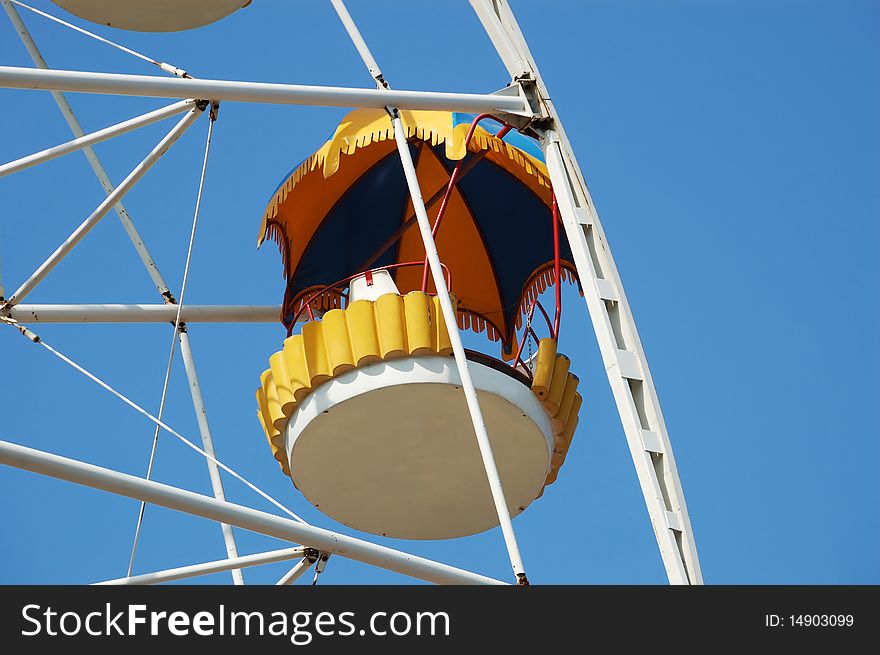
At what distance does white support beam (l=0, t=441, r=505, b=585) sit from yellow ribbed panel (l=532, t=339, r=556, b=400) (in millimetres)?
2940

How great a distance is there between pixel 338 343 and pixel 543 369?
1906 millimetres

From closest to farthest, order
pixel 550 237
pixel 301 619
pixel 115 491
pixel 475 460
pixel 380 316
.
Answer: pixel 301 619 < pixel 115 491 < pixel 380 316 < pixel 475 460 < pixel 550 237

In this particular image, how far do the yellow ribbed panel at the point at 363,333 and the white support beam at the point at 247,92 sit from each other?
1.72m

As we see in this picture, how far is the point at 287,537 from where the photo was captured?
484 inches

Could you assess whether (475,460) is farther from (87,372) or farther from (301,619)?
(301,619)

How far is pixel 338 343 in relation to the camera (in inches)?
A: 586

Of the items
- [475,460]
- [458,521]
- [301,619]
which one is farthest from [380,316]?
[301,619]

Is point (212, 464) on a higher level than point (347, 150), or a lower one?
lower

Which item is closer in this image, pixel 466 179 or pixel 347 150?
pixel 347 150

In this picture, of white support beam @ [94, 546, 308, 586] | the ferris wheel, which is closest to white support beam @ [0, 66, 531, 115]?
the ferris wheel

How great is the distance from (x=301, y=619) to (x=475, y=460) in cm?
529

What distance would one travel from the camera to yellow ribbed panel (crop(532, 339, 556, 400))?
610 inches

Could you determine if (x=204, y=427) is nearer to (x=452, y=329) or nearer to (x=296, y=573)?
(x=296, y=573)

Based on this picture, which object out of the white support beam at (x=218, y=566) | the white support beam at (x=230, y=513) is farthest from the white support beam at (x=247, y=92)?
the white support beam at (x=218, y=566)
